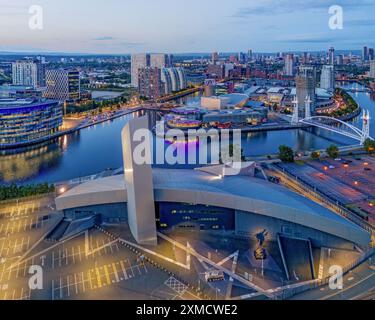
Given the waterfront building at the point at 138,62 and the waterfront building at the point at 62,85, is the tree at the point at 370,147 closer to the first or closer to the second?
the waterfront building at the point at 62,85

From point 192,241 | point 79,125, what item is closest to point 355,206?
point 192,241

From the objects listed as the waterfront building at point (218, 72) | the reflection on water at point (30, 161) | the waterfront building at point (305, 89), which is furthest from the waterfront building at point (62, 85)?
the waterfront building at point (218, 72)

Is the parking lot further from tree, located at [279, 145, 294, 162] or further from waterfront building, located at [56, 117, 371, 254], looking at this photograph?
tree, located at [279, 145, 294, 162]

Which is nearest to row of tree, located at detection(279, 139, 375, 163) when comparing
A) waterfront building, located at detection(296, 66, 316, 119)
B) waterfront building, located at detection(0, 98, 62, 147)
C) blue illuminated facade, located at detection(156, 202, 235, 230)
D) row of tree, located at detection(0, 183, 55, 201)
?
blue illuminated facade, located at detection(156, 202, 235, 230)

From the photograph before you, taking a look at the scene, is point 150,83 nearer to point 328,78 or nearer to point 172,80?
point 172,80

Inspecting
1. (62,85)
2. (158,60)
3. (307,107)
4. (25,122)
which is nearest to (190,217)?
(25,122)
